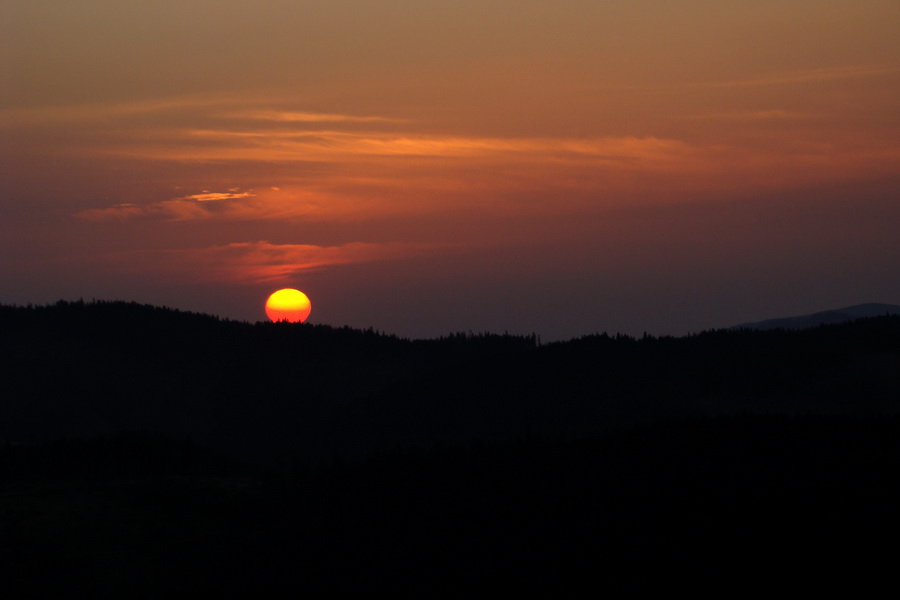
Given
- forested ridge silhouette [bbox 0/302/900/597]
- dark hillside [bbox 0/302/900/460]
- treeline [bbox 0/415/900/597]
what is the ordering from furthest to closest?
1. dark hillside [bbox 0/302/900/460]
2. forested ridge silhouette [bbox 0/302/900/597]
3. treeline [bbox 0/415/900/597]

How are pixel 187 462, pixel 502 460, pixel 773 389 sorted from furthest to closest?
1. pixel 773 389
2. pixel 187 462
3. pixel 502 460

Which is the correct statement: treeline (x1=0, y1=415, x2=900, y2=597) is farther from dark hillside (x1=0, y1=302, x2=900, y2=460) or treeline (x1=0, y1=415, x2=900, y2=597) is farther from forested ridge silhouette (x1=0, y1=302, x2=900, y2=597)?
dark hillside (x1=0, y1=302, x2=900, y2=460)

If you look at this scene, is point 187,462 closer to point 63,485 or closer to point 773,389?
point 63,485

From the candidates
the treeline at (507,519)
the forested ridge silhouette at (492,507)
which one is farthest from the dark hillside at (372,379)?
the treeline at (507,519)

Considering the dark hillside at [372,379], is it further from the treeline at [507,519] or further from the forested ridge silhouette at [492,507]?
the treeline at [507,519]

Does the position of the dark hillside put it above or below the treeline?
above

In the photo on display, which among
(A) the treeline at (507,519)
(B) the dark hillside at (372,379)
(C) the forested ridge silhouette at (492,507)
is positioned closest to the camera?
(A) the treeline at (507,519)

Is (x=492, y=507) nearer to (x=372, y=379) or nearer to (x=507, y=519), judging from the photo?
(x=507, y=519)

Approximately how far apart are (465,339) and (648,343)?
20.2m

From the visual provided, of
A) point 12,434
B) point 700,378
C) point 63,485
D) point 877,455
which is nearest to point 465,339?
point 700,378

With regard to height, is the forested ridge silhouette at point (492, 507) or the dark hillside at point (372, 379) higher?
the dark hillside at point (372, 379)

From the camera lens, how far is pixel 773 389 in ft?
180

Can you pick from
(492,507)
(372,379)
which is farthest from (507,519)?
(372,379)

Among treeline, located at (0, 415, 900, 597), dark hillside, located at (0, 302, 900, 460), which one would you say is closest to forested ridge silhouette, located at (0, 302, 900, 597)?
treeline, located at (0, 415, 900, 597)
